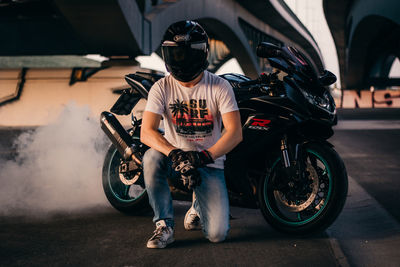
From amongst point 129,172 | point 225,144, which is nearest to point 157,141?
point 225,144

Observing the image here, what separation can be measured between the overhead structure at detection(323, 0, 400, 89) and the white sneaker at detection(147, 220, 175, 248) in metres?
26.6

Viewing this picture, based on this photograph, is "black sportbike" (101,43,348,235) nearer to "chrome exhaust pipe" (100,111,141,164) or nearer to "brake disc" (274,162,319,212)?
"brake disc" (274,162,319,212)

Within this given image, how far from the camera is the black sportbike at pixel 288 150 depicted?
316cm

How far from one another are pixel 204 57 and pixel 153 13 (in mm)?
17422

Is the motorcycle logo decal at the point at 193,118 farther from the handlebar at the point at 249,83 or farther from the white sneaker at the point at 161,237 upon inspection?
the white sneaker at the point at 161,237

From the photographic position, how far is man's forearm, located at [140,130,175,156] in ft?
9.86

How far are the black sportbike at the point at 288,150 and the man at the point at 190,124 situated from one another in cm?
22

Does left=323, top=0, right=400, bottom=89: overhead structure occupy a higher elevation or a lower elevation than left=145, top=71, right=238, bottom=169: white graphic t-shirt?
higher

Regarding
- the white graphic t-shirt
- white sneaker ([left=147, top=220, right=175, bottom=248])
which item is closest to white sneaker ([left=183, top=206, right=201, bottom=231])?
white sneaker ([left=147, top=220, right=175, bottom=248])

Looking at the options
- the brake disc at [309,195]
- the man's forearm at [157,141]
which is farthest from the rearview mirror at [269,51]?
the man's forearm at [157,141]

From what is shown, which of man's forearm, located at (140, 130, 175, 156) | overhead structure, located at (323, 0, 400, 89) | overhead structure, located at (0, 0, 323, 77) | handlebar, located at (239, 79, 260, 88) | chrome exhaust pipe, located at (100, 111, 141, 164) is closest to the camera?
man's forearm, located at (140, 130, 175, 156)

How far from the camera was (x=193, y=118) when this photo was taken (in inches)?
124

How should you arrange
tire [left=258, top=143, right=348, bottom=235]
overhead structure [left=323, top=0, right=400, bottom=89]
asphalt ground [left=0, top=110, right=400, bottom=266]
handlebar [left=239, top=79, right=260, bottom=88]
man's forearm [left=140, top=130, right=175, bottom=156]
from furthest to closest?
overhead structure [left=323, top=0, right=400, bottom=89] < handlebar [left=239, top=79, right=260, bottom=88] < tire [left=258, top=143, right=348, bottom=235] < man's forearm [left=140, top=130, right=175, bottom=156] < asphalt ground [left=0, top=110, right=400, bottom=266]

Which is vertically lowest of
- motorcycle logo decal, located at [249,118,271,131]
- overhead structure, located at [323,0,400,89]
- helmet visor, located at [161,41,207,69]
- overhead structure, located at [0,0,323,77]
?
motorcycle logo decal, located at [249,118,271,131]
